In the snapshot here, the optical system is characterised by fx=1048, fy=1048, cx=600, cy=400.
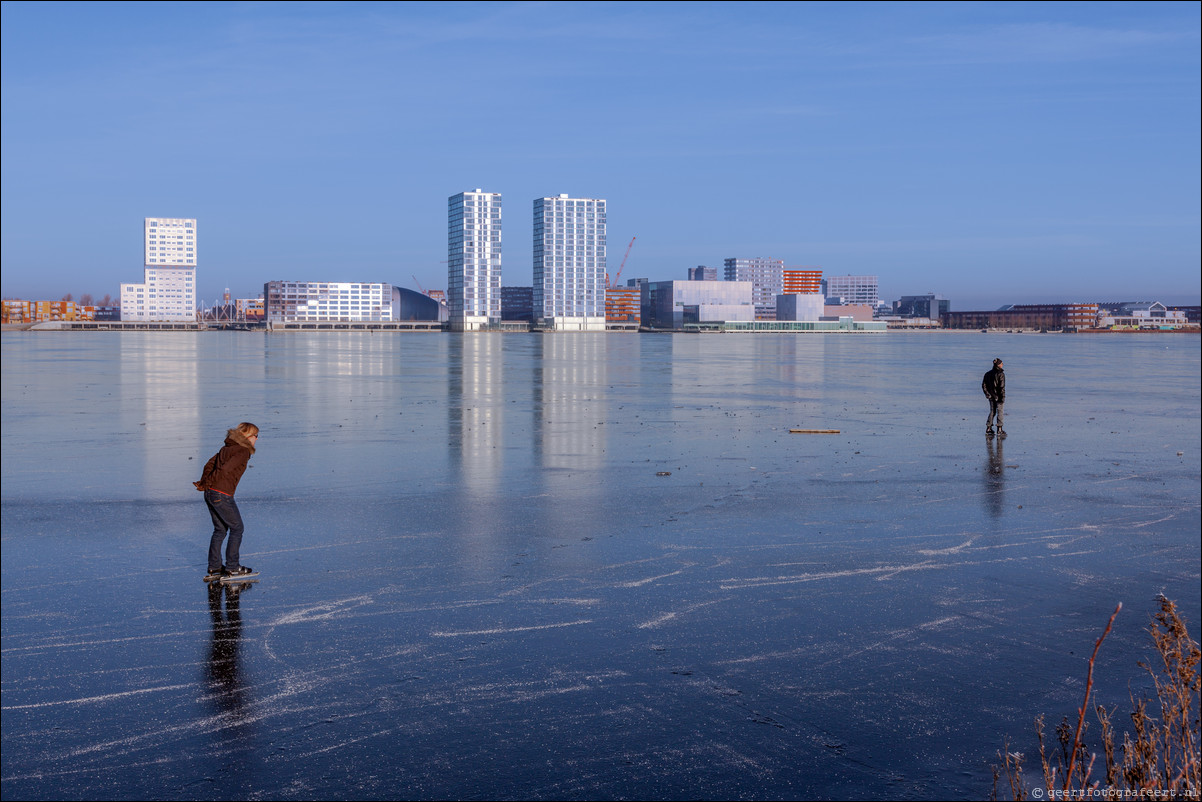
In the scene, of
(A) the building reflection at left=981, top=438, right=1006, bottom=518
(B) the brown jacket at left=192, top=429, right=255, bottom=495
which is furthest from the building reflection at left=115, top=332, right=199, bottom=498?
(A) the building reflection at left=981, top=438, right=1006, bottom=518

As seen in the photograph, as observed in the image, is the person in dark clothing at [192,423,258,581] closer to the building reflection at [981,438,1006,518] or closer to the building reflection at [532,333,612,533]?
the building reflection at [532,333,612,533]

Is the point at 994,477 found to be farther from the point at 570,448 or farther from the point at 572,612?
the point at 572,612

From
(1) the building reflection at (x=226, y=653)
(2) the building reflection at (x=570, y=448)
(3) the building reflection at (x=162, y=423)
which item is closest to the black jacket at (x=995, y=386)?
(2) the building reflection at (x=570, y=448)

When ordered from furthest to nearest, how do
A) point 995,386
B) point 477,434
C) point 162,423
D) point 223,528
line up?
point 162,423, point 995,386, point 477,434, point 223,528

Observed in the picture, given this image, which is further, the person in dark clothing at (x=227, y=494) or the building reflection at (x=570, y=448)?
the building reflection at (x=570, y=448)

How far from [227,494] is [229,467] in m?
0.28

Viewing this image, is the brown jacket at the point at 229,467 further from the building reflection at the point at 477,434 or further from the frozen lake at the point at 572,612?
the building reflection at the point at 477,434

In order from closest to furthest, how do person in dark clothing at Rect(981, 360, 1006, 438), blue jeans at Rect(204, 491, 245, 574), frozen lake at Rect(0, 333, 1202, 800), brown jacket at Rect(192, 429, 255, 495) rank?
frozen lake at Rect(0, 333, 1202, 800) → blue jeans at Rect(204, 491, 245, 574) → brown jacket at Rect(192, 429, 255, 495) → person in dark clothing at Rect(981, 360, 1006, 438)

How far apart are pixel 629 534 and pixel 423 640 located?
15.4 ft

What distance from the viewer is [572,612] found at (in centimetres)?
978

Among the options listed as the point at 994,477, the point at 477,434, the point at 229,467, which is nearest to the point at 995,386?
the point at 994,477

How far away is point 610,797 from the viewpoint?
20.2ft

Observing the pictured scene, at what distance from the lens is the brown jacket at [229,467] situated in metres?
10.9

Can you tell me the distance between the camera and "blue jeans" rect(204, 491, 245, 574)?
35.2 ft
